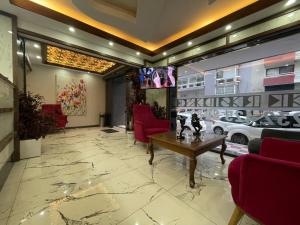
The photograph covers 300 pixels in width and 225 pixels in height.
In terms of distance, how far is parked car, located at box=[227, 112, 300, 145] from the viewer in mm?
2569

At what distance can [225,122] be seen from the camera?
361 centimetres

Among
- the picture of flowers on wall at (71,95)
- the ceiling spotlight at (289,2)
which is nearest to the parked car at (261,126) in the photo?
the ceiling spotlight at (289,2)

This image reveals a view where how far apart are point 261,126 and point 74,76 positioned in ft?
22.0

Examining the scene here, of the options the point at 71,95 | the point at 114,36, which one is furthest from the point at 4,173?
the point at 71,95

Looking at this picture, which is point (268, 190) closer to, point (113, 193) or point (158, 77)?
point (113, 193)

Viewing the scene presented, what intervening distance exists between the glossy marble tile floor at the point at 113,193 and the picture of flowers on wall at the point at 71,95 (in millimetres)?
3775

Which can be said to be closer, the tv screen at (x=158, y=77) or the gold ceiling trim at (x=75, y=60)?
the tv screen at (x=158, y=77)

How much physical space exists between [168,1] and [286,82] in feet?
8.21

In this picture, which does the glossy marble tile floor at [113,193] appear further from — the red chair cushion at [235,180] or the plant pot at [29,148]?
the red chair cushion at [235,180]

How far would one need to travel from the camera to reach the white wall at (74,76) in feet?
18.2

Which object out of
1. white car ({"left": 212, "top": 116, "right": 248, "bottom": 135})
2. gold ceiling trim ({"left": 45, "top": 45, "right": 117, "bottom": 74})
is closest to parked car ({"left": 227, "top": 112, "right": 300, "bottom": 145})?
white car ({"left": 212, "top": 116, "right": 248, "bottom": 135})

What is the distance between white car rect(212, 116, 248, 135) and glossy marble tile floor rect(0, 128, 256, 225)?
1.06 m

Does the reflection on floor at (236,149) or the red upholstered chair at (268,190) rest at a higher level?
the red upholstered chair at (268,190)

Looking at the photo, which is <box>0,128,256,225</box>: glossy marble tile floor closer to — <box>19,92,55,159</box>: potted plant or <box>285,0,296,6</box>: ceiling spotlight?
<box>19,92,55,159</box>: potted plant
